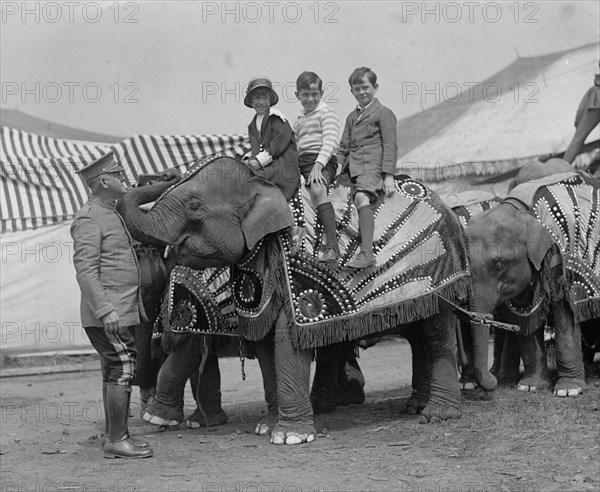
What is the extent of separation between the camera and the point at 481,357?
339 inches

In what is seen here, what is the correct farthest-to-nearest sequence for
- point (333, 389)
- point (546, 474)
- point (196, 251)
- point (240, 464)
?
point (333, 389) < point (196, 251) < point (240, 464) < point (546, 474)

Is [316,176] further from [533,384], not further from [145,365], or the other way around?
[533,384]

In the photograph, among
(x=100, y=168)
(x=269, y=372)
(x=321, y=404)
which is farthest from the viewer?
(x=321, y=404)

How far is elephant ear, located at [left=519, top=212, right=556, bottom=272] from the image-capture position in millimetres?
8805

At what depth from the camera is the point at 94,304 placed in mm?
6781

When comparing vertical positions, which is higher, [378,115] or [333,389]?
Answer: [378,115]

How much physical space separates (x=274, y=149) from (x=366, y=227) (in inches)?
34.0

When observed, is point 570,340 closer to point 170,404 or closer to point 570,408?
point 570,408

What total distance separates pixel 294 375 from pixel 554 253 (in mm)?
2835

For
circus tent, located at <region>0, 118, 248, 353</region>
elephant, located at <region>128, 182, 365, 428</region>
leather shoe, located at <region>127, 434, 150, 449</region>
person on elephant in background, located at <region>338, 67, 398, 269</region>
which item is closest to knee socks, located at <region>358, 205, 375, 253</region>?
person on elephant in background, located at <region>338, 67, 398, 269</region>

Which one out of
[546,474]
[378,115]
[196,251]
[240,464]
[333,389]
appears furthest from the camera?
[333,389]

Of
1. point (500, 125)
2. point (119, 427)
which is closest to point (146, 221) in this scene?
point (119, 427)

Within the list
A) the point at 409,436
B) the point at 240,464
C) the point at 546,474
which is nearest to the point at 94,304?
the point at 240,464

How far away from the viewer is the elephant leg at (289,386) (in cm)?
740
